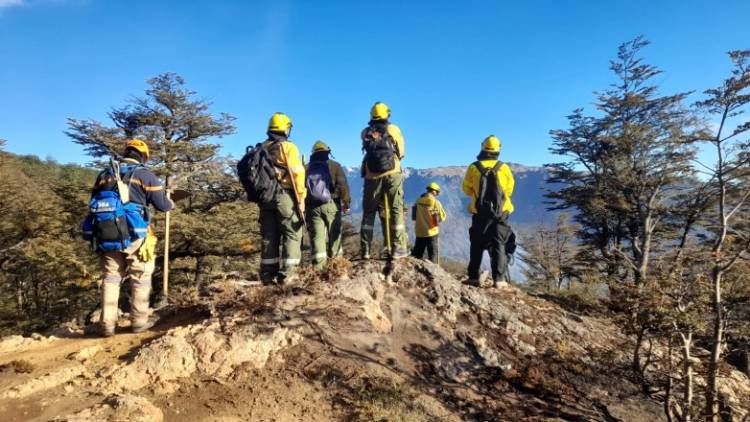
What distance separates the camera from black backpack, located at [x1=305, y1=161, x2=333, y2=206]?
5332mm

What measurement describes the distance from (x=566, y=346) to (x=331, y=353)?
2987mm

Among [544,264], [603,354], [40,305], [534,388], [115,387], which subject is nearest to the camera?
[115,387]

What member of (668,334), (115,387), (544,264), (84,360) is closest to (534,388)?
(668,334)

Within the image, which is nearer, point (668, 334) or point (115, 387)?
point (115, 387)

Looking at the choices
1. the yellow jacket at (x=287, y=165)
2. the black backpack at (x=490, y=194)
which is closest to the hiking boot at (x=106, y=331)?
the yellow jacket at (x=287, y=165)

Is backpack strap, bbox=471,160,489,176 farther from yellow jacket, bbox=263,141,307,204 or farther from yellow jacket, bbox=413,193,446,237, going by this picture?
yellow jacket, bbox=263,141,307,204

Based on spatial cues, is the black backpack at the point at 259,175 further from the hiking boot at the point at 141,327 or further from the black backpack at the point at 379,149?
the hiking boot at the point at 141,327

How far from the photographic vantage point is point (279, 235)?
5195 mm

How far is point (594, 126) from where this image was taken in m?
18.3

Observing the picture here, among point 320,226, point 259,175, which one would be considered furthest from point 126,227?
point 320,226

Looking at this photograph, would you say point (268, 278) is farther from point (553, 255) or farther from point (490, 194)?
point (553, 255)

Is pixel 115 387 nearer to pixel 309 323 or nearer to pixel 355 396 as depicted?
pixel 309 323

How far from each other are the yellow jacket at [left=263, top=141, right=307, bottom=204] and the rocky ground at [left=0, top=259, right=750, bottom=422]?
119 centimetres

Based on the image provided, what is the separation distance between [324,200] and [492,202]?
2.53 metres
